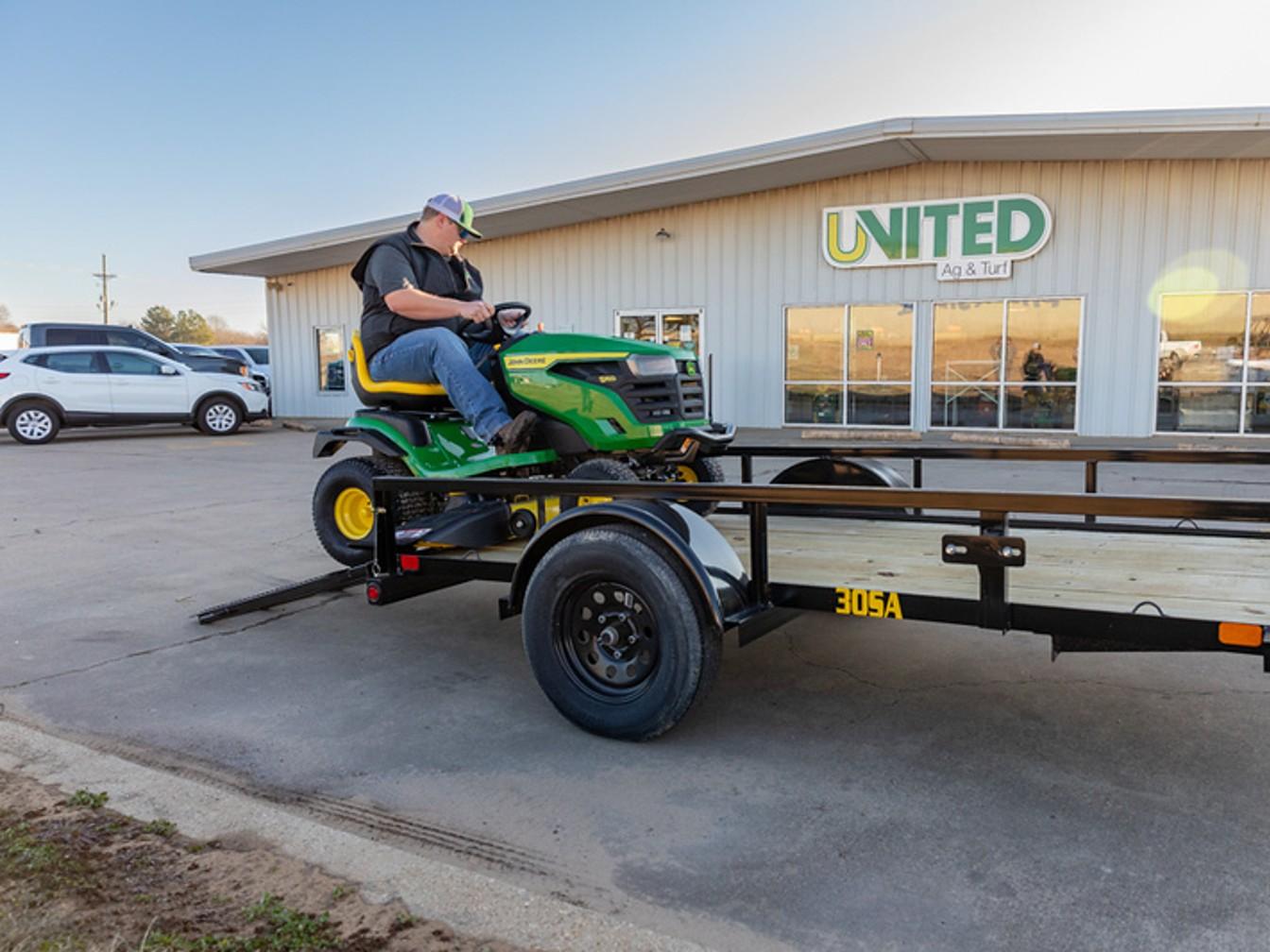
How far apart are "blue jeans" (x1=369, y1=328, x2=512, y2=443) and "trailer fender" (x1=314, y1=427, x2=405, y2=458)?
0.36 m

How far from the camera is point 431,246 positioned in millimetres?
5621

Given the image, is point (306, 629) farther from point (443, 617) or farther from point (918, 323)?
point (918, 323)

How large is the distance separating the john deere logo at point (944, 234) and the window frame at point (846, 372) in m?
0.69

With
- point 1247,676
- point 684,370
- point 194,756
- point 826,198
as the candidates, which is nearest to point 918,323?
point 826,198

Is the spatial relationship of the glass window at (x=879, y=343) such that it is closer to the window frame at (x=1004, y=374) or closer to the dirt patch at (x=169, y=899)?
the window frame at (x=1004, y=374)

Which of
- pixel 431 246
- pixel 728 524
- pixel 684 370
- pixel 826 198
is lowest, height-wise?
pixel 728 524

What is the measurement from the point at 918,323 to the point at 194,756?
14359 mm

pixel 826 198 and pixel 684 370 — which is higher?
pixel 826 198

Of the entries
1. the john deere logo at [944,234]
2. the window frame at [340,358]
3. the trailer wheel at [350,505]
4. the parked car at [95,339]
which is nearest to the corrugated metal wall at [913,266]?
the john deere logo at [944,234]

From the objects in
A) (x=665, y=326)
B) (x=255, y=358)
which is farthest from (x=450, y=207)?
(x=255, y=358)

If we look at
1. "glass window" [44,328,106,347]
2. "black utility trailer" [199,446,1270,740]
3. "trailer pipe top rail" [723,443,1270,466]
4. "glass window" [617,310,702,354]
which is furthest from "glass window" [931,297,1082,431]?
"glass window" [44,328,106,347]

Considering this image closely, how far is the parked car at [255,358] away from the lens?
79.8 ft

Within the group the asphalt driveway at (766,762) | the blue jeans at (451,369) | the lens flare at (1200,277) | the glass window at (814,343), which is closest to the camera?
the asphalt driveway at (766,762)

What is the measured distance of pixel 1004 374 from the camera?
1545 centimetres
